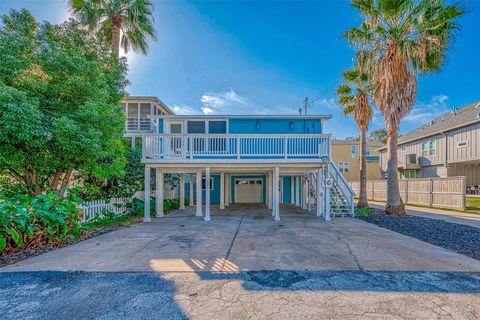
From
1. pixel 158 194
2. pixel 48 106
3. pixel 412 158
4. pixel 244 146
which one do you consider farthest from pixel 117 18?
pixel 412 158

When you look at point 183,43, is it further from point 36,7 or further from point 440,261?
point 440,261

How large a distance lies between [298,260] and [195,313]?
232cm

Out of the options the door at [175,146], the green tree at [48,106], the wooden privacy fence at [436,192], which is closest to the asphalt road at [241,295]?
the green tree at [48,106]

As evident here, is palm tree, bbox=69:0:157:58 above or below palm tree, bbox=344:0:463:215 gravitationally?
above

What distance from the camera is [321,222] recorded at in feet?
27.3

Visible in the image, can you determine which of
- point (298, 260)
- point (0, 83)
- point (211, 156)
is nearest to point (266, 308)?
point (298, 260)

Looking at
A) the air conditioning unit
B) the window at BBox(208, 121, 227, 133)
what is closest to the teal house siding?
the window at BBox(208, 121, 227, 133)

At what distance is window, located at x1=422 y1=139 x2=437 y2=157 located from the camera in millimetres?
18734

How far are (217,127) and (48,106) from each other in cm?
735

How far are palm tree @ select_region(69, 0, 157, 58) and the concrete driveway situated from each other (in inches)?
408

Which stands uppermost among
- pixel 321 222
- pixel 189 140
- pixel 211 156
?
pixel 189 140

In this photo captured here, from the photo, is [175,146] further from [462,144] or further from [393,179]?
[462,144]

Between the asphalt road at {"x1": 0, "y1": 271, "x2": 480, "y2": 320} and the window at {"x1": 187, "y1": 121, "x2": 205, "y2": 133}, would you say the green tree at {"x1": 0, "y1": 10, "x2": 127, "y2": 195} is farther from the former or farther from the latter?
the window at {"x1": 187, "y1": 121, "x2": 205, "y2": 133}

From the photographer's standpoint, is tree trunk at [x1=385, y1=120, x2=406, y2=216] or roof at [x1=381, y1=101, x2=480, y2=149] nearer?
tree trunk at [x1=385, y1=120, x2=406, y2=216]
